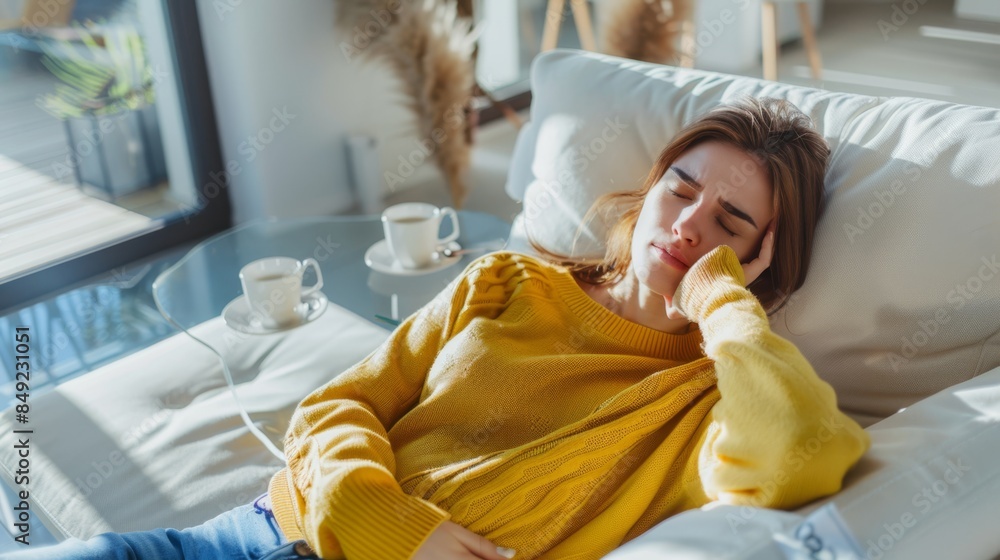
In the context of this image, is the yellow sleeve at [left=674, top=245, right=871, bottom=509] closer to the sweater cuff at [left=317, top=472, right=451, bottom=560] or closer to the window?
the sweater cuff at [left=317, top=472, right=451, bottom=560]

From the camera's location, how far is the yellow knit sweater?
→ 0.91m

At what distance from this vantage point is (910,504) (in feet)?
2.77

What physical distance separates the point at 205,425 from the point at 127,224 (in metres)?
1.43

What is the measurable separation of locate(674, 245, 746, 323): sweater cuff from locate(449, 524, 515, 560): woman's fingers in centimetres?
37

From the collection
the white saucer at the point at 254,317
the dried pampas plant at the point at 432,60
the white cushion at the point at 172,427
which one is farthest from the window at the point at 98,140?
the white saucer at the point at 254,317

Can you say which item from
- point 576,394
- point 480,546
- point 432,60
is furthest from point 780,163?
point 432,60

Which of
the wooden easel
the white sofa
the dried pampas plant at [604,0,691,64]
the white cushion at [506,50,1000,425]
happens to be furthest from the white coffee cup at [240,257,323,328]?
the wooden easel

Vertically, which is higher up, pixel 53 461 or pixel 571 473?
pixel 571 473

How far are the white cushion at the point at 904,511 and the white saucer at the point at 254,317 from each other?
0.86m

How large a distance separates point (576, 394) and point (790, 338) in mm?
321

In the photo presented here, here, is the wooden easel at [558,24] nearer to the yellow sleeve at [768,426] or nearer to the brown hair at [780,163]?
the brown hair at [780,163]

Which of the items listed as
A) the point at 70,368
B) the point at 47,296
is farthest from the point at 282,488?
the point at 47,296

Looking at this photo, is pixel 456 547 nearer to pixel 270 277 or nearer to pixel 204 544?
pixel 204 544

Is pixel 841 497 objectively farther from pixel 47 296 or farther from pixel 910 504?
pixel 47 296
